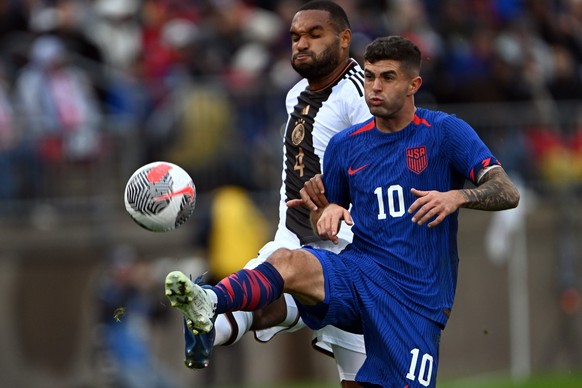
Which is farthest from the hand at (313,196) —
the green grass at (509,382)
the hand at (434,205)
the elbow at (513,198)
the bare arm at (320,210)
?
the green grass at (509,382)

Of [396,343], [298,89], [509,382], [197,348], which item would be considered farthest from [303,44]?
[509,382]

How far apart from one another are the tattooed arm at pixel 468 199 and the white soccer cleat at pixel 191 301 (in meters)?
1.28

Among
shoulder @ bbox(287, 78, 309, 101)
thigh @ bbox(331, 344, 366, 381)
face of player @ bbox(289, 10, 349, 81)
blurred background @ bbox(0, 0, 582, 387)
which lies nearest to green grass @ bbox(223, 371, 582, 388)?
blurred background @ bbox(0, 0, 582, 387)

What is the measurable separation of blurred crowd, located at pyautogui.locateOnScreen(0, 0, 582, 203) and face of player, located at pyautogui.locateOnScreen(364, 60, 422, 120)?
815cm

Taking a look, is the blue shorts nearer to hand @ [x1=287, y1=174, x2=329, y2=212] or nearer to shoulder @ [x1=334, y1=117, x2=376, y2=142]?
hand @ [x1=287, y1=174, x2=329, y2=212]

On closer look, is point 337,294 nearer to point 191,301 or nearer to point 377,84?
point 191,301

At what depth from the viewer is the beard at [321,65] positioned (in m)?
9.09

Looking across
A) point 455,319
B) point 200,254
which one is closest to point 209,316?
point 200,254

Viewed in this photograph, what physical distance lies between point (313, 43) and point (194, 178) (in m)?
7.68

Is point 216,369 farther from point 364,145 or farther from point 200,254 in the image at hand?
point 364,145

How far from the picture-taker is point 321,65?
9.12 metres

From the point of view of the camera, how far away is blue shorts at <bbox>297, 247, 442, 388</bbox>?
8359mm

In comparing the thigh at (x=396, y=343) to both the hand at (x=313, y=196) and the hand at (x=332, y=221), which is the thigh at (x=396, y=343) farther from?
the hand at (x=313, y=196)

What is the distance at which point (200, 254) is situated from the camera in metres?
16.1
